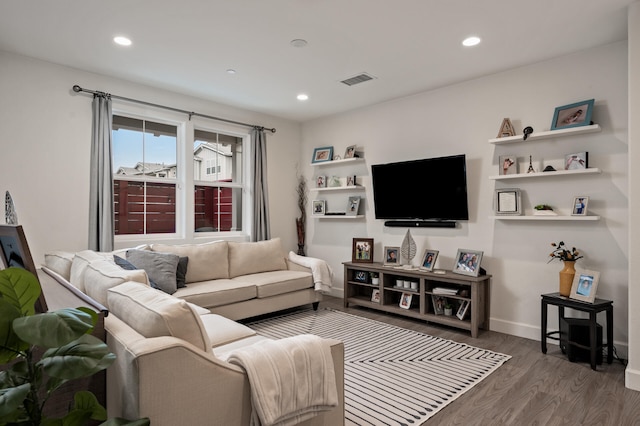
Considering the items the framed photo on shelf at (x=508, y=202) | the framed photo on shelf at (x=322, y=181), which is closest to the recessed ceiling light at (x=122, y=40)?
the framed photo on shelf at (x=322, y=181)

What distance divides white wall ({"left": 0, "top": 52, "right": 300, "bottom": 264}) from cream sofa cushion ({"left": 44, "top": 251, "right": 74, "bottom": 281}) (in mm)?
306

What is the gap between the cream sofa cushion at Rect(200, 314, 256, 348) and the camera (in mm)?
2320

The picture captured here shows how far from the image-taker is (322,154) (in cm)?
552

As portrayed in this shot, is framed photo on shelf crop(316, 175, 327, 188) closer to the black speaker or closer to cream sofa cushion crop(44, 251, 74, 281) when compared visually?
cream sofa cushion crop(44, 251, 74, 281)

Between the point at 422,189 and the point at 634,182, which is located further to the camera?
the point at 422,189

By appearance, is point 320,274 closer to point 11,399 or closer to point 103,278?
point 103,278

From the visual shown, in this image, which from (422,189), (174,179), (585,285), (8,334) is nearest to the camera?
(8,334)

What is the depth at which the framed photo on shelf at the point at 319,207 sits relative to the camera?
550cm

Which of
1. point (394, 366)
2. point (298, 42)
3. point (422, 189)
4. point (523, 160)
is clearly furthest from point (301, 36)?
point (394, 366)

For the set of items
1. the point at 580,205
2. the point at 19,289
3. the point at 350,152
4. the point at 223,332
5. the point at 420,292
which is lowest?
the point at 420,292

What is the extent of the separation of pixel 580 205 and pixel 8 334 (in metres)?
3.87

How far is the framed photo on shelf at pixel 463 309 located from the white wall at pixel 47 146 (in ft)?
12.8

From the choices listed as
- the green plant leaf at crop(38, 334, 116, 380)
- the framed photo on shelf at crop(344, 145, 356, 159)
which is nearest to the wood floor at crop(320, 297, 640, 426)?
the green plant leaf at crop(38, 334, 116, 380)

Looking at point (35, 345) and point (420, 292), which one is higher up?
point (35, 345)
